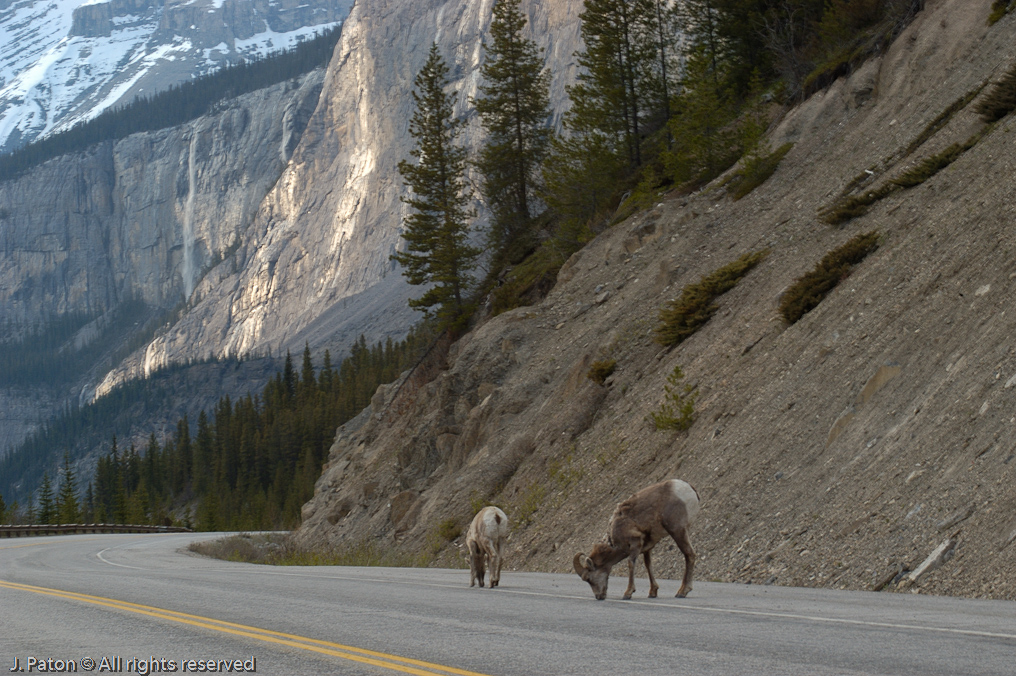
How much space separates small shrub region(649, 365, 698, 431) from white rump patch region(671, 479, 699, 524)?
9366mm

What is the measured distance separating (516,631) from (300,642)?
1791mm

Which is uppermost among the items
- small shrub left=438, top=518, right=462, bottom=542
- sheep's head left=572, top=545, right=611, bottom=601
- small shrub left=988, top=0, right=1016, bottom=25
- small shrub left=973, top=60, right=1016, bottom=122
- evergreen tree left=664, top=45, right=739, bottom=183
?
small shrub left=988, top=0, right=1016, bottom=25

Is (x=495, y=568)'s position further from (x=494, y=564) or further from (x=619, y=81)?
(x=619, y=81)

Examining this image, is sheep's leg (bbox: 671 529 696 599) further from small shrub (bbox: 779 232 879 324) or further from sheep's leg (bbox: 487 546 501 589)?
small shrub (bbox: 779 232 879 324)

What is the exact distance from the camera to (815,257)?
22.5 meters

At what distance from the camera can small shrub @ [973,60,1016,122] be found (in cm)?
2142

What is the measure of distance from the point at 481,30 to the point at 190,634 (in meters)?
156

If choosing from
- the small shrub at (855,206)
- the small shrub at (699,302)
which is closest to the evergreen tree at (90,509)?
the small shrub at (699,302)

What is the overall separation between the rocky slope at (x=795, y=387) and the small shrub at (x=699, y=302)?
0.42 metres

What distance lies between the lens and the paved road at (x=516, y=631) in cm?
632

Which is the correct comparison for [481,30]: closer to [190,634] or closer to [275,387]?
[275,387]

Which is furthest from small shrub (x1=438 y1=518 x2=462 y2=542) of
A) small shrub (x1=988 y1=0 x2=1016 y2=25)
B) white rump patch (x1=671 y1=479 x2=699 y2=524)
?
small shrub (x1=988 y1=0 x2=1016 y2=25)

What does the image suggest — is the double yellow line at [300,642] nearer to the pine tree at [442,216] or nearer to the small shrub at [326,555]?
the small shrub at [326,555]

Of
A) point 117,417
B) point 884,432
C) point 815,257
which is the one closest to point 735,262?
point 815,257
